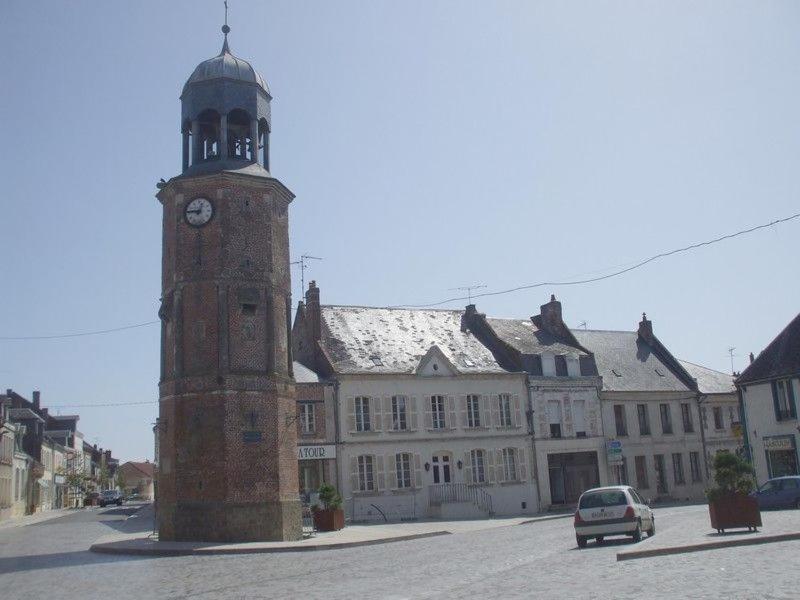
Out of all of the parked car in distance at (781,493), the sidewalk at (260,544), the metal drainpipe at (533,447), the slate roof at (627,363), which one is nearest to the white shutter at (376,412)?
the metal drainpipe at (533,447)

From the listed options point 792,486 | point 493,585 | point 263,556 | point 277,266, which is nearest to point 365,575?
point 493,585

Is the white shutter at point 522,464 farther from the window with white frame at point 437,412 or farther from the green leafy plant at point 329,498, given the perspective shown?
the green leafy plant at point 329,498

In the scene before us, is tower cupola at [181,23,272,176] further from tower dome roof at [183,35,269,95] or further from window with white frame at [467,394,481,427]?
window with white frame at [467,394,481,427]

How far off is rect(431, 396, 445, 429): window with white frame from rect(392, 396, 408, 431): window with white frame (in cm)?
141

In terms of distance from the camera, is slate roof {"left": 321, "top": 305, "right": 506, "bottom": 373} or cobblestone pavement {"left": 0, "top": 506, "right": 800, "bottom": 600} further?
slate roof {"left": 321, "top": 305, "right": 506, "bottom": 373}

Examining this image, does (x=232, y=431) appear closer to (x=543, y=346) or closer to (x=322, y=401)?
(x=322, y=401)

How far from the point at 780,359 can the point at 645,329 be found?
13.5 metres

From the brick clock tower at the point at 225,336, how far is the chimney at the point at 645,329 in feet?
92.9

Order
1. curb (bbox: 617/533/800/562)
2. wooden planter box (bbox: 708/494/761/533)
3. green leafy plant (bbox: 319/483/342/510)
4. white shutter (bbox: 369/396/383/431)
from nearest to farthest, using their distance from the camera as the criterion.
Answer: curb (bbox: 617/533/800/562) → wooden planter box (bbox: 708/494/761/533) → green leafy plant (bbox: 319/483/342/510) → white shutter (bbox: 369/396/383/431)

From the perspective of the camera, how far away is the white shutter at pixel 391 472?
118 feet

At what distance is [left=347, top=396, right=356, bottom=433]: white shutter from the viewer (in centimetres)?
3550

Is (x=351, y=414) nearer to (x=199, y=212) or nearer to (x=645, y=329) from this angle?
(x=199, y=212)

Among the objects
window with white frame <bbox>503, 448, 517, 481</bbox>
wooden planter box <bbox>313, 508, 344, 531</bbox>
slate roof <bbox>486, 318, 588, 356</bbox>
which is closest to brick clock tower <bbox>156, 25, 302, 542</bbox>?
wooden planter box <bbox>313, 508, 344, 531</bbox>

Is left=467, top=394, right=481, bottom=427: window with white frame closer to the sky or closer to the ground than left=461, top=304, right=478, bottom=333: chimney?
closer to the ground
